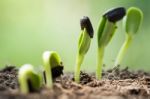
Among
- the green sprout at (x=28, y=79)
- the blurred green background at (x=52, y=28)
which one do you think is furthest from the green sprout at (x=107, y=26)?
the blurred green background at (x=52, y=28)

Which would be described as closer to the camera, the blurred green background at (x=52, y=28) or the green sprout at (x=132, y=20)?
the green sprout at (x=132, y=20)

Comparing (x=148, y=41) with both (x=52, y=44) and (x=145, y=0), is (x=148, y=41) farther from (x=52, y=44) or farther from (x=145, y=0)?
(x=52, y=44)

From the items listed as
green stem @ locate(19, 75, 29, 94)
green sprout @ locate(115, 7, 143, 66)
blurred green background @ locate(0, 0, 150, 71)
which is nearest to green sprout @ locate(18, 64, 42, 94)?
green stem @ locate(19, 75, 29, 94)

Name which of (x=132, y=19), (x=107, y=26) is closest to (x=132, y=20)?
(x=132, y=19)

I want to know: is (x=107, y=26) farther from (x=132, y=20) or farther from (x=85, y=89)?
(x=85, y=89)

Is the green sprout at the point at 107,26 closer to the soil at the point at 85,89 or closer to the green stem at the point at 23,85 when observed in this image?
the soil at the point at 85,89

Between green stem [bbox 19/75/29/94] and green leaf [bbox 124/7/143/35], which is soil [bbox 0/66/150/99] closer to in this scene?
green stem [bbox 19/75/29/94]

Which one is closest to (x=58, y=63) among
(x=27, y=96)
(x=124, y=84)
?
(x=124, y=84)
